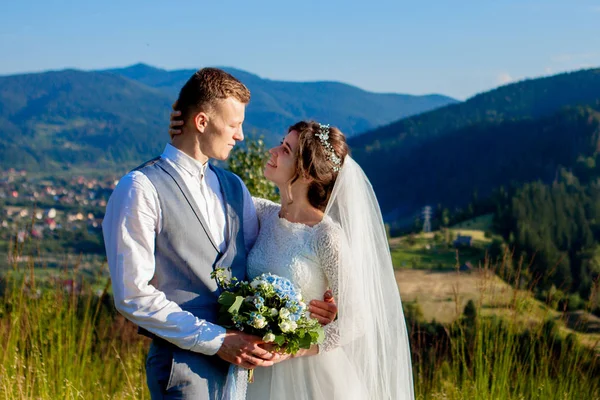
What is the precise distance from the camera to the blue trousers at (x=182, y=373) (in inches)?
104

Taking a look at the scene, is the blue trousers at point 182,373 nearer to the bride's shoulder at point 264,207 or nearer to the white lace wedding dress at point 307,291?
the white lace wedding dress at point 307,291

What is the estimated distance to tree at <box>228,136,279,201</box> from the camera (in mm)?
12070

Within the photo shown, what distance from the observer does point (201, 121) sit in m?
2.77

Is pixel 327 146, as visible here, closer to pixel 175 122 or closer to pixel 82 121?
pixel 175 122

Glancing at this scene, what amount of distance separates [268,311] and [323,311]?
0.45 metres

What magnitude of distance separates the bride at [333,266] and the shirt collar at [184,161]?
1.68 feet

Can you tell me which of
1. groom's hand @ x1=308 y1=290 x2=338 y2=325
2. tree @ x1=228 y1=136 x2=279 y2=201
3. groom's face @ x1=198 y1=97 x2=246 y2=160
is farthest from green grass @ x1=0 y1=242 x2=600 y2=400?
tree @ x1=228 y1=136 x2=279 y2=201

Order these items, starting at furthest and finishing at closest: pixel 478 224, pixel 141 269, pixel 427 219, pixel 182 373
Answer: pixel 427 219 < pixel 478 224 < pixel 182 373 < pixel 141 269

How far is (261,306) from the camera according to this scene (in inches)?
106

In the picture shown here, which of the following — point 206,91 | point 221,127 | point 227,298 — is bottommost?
point 227,298

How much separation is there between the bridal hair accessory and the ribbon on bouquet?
100cm

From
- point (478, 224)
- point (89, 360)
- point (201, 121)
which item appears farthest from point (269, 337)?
point (478, 224)

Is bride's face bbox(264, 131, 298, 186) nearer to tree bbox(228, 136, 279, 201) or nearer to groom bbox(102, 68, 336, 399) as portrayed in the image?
groom bbox(102, 68, 336, 399)

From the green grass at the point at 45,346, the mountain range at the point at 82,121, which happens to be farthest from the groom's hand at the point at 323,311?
the mountain range at the point at 82,121
